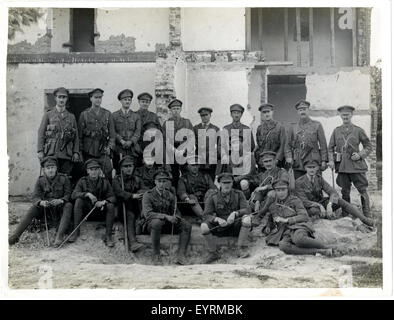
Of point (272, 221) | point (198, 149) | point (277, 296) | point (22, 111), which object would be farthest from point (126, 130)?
point (277, 296)

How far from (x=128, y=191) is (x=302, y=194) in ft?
8.31

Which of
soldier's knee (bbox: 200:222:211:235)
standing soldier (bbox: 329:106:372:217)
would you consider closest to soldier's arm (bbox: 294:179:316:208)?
standing soldier (bbox: 329:106:372:217)

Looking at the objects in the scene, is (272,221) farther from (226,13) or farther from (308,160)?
(226,13)

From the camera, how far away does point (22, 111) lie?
28.4 feet

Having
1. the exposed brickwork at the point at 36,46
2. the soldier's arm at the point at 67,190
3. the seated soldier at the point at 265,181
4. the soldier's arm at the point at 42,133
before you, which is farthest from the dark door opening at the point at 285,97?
the soldier's arm at the point at 67,190

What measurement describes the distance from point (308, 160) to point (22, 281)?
4.43m

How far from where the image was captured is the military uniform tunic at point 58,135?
Result: 26.7 ft

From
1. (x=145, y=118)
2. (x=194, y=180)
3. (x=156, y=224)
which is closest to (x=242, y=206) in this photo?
(x=194, y=180)

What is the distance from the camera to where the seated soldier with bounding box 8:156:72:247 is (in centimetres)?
773

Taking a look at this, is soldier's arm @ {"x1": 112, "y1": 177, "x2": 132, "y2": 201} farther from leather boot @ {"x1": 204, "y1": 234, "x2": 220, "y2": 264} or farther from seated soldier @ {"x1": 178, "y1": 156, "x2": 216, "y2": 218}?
leather boot @ {"x1": 204, "y1": 234, "x2": 220, "y2": 264}

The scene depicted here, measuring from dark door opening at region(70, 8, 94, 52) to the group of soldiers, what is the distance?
9.97 ft

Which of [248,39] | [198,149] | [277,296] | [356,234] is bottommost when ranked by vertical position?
[277,296]

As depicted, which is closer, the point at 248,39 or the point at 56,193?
the point at 56,193

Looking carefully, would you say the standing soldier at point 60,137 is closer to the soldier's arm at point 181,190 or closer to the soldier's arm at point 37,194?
the soldier's arm at point 37,194
